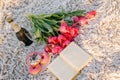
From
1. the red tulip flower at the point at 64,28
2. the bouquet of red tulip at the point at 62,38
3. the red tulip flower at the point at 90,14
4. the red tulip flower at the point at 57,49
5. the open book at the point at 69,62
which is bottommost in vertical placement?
the open book at the point at 69,62

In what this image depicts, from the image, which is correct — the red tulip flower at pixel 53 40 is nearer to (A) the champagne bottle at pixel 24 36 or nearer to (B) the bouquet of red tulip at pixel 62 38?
(B) the bouquet of red tulip at pixel 62 38

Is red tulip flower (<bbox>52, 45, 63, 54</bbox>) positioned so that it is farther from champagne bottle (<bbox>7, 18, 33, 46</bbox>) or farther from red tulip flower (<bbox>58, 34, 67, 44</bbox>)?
champagne bottle (<bbox>7, 18, 33, 46</bbox>)

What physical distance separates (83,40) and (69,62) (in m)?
0.18

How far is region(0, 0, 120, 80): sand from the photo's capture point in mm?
1753

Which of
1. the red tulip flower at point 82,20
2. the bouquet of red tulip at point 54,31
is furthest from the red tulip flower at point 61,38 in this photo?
the red tulip flower at point 82,20

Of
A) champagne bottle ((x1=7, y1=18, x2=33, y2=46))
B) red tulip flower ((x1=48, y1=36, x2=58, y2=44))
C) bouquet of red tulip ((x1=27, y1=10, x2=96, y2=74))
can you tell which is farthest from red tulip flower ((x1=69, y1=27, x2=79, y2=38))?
champagne bottle ((x1=7, y1=18, x2=33, y2=46))

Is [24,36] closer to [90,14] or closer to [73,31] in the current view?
[73,31]

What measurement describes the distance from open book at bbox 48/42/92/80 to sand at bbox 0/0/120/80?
0.13ft

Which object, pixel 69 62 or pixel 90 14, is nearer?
pixel 69 62

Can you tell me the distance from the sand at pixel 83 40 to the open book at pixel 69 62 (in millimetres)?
40

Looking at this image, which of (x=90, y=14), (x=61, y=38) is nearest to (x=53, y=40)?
(x=61, y=38)

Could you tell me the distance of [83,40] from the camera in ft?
6.10

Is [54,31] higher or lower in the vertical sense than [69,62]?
higher

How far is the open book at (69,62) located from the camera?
174 centimetres
